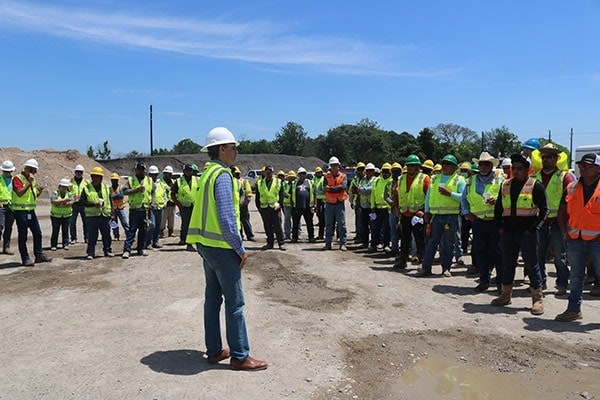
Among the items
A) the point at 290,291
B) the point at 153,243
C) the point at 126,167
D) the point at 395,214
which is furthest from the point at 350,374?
the point at 126,167

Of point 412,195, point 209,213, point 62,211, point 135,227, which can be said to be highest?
point 209,213

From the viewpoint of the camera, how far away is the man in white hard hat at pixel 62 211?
12188mm

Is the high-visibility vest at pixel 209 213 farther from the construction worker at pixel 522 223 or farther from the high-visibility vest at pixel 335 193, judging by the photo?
the high-visibility vest at pixel 335 193

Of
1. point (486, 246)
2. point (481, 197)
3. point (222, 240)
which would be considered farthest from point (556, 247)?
point (222, 240)

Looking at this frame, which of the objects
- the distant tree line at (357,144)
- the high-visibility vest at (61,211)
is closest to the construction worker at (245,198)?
the high-visibility vest at (61,211)

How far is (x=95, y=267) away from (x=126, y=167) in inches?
2011

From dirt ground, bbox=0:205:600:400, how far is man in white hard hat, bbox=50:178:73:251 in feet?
11.5

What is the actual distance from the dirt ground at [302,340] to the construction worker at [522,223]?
0.33 m

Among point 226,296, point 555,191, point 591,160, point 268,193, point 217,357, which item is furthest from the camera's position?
point 268,193

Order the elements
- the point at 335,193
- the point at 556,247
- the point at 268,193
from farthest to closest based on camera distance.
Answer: the point at 268,193, the point at 335,193, the point at 556,247

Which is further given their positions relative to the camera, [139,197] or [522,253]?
[139,197]

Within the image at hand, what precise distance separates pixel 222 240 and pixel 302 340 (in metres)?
1.71

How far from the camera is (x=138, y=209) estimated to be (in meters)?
11.1

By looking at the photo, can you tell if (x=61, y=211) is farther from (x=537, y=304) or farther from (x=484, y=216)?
(x=537, y=304)
